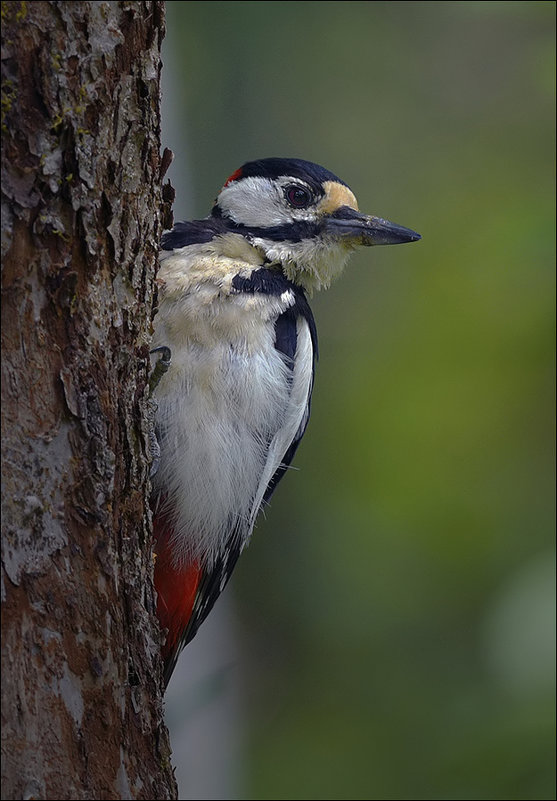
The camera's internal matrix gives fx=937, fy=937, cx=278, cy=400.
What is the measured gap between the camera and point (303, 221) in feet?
8.51

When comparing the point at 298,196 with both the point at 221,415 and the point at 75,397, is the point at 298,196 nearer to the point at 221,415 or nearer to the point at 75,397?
the point at 221,415

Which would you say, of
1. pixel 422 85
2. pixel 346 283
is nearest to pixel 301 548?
pixel 346 283

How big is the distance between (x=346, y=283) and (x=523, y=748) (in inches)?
128

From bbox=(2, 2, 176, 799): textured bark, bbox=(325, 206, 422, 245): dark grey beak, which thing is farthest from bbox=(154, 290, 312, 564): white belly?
bbox=(2, 2, 176, 799): textured bark

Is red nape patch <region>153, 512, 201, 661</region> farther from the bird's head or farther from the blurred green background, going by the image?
the blurred green background

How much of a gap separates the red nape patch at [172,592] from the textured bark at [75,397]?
2.71 feet

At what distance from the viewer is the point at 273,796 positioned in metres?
4.20

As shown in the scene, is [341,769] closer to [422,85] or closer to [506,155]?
[506,155]

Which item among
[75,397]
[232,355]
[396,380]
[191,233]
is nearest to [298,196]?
[191,233]

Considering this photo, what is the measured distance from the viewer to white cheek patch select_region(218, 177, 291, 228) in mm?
2580

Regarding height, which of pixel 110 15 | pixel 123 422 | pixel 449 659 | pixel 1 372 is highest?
pixel 110 15

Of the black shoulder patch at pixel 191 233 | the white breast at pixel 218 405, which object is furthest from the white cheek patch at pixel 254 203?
the white breast at pixel 218 405

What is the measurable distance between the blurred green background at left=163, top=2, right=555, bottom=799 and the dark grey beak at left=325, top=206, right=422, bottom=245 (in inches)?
20.1

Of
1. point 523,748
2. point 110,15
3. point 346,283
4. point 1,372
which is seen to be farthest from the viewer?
point 346,283
